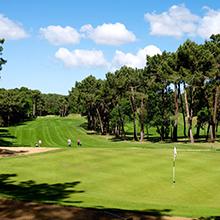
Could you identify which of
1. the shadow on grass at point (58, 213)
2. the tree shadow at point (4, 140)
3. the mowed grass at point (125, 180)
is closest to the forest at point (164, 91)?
the tree shadow at point (4, 140)

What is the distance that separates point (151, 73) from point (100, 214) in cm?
6283

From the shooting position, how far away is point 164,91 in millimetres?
79188

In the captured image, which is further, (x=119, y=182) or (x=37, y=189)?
(x=119, y=182)

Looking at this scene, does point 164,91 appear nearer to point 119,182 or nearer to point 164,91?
point 164,91

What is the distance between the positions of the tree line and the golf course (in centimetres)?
2885

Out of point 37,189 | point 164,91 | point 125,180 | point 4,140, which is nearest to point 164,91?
point 164,91

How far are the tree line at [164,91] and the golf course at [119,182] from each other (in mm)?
28850

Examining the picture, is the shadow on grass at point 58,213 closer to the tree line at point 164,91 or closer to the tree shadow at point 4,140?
the tree line at point 164,91

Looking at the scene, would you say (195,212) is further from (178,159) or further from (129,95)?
(129,95)

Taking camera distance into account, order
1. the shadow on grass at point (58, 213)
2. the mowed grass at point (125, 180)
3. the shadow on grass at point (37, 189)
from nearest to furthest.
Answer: the shadow on grass at point (58, 213), the mowed grass at point (125, 180), the shadow on grass at point (37, 189)

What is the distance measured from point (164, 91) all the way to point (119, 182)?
5393 cm

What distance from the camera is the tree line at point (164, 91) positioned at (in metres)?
64.4

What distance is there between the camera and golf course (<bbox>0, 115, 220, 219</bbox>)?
2009 centimetres

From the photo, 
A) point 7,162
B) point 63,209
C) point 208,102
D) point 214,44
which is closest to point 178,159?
point 7,162
